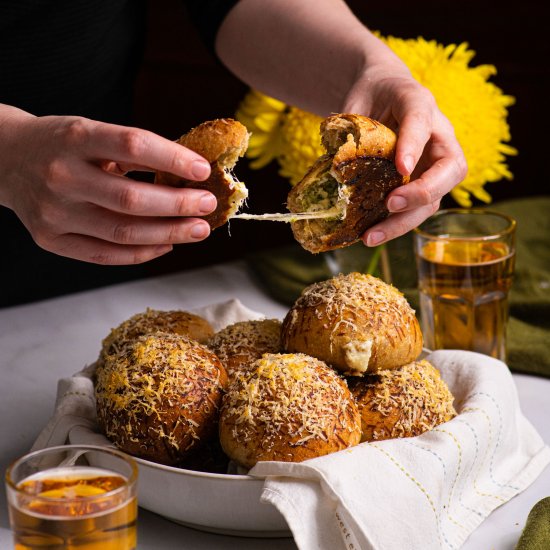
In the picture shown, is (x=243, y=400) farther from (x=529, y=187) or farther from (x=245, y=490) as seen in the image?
(x=529, y=187)

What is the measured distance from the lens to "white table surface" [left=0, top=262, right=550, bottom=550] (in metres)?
1.20

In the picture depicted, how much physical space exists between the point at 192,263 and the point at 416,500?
229cm

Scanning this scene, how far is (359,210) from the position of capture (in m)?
1.33

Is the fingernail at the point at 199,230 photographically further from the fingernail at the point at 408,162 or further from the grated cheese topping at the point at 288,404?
the fingernail at the point at 408,162

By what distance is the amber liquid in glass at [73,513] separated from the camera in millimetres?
879

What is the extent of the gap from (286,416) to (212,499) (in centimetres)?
14

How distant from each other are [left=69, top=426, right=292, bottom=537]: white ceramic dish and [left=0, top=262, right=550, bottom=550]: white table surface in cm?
4

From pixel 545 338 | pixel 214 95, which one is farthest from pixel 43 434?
pixel 214 95

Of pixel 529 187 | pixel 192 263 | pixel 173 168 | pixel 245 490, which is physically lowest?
pixel 192 263

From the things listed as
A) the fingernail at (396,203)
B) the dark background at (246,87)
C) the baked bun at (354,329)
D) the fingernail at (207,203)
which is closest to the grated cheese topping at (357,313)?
the baked bun at (354,329)

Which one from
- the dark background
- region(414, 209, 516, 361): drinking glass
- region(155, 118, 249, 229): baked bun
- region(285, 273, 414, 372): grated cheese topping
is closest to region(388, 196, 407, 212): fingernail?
region(285, 273, 414, 372): grated cheese topping

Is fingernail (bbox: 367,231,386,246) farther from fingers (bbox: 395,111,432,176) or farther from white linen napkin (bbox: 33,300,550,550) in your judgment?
white linen napkin (bbox: 33,300,550,550)

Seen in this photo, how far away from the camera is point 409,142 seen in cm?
133

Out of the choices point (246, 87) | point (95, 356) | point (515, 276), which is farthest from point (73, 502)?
point (246, 87)
